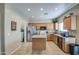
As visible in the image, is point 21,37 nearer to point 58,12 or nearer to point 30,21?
point 30,21

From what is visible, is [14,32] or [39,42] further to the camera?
[39,42]

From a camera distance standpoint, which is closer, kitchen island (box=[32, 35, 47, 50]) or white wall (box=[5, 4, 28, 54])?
white wall (box=[5, 4, 28, 54])

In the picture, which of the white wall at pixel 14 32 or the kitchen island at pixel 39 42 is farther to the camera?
the kitchen island at pixel 39 42

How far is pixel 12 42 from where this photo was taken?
4.60 m

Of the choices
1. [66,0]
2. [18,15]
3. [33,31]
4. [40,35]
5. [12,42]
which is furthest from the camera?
[40,35]

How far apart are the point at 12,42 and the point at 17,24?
26.6 inches

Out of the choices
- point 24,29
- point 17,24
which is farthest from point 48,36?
point 17,24

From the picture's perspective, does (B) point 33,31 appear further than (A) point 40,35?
No

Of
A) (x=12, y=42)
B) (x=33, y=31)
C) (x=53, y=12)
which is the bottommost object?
(x=12, y=42)

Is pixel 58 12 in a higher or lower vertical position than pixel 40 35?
higher

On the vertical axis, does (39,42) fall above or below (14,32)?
below

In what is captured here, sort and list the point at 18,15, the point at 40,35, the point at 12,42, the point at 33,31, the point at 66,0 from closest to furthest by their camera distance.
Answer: the point at 66,0
the point at 18,15
the point at 12,42
the point at 33,31
the point at 40,35
